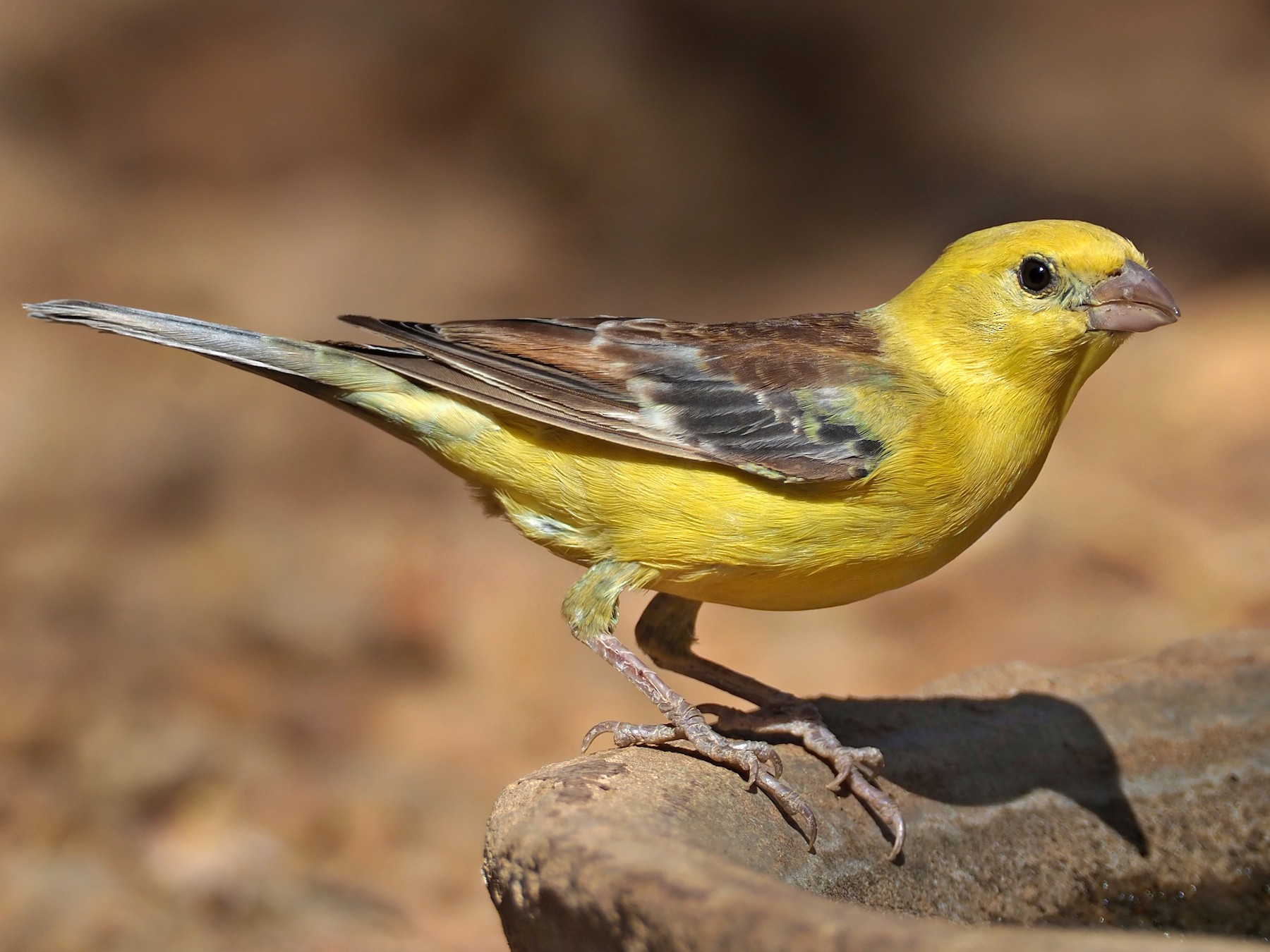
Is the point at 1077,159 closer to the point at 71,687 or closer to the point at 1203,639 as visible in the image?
the point at 1203,639

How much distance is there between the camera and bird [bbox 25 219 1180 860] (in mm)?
3309

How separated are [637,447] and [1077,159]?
761 cm

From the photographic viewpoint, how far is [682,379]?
366 centimetres

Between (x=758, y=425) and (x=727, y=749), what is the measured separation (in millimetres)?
895

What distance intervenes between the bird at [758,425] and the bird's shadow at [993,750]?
0.15 meters

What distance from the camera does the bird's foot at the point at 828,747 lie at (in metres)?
3.15

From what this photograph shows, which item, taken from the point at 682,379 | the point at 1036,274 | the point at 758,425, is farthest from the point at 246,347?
the point at 1036,274

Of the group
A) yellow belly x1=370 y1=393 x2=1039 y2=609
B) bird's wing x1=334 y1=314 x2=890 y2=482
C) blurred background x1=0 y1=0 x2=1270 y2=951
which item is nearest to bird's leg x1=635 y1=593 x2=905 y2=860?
yellow belly x1=370 y1=393 x2=1039 y2=609

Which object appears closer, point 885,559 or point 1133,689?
point 885,559

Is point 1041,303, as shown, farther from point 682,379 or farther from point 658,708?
point 658,708

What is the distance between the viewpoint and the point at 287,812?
654 centimetres

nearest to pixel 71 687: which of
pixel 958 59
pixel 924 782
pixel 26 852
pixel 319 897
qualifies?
pixel 26 852

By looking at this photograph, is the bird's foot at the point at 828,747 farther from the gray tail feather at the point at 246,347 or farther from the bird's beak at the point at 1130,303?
the gray tail feather at the point at 246,347

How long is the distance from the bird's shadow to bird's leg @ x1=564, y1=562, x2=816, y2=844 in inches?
17.4
